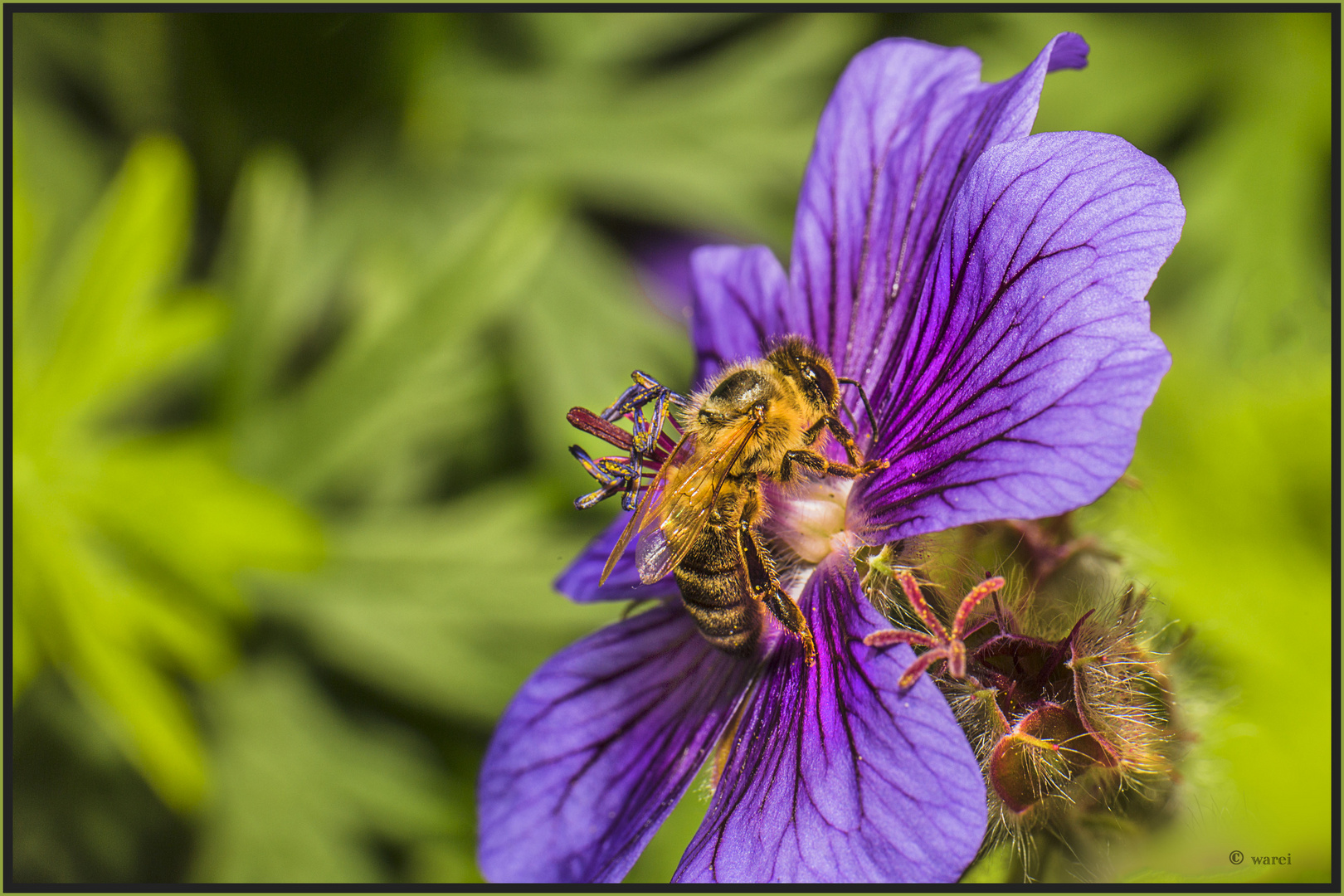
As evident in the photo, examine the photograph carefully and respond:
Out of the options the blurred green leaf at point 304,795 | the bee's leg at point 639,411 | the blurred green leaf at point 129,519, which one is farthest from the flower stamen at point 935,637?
the blurred green leaf at point 304,795

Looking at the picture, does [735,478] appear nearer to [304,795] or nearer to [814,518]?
[814,518]

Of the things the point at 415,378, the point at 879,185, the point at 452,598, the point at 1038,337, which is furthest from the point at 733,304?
the point at 452,598

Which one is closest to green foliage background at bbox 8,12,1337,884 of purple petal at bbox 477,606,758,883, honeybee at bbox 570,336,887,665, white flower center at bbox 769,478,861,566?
white flower center at bbox 769,478,861,566

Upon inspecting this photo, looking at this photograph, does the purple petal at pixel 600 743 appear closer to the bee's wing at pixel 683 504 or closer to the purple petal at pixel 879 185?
the bee's wing at pixel 683 504

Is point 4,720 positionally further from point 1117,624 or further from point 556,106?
point 556,106

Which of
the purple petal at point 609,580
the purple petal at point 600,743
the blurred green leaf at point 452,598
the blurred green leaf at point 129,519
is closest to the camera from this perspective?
the purple petal at point 600,743

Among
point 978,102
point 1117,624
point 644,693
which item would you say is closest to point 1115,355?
point 1117,624

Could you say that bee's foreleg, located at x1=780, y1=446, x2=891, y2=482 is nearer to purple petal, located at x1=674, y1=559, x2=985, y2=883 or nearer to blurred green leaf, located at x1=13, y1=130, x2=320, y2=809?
purple petal, located at x1=674, y1=559, x2=985, y2=883
